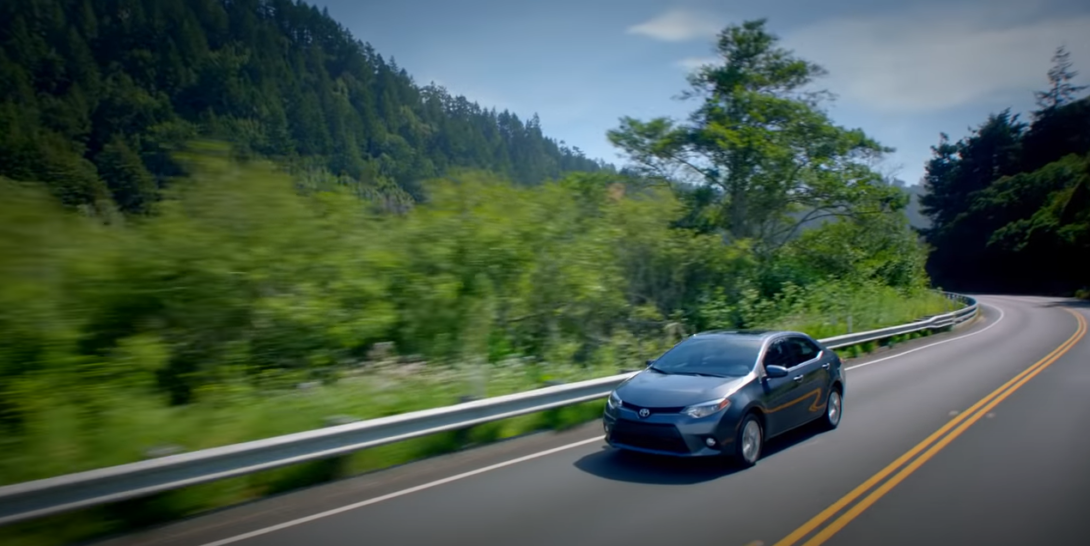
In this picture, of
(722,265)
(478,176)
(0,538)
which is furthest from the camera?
(722,265)

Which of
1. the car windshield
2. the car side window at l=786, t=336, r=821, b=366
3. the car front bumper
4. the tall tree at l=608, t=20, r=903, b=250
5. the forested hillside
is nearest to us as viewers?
the car front bumper

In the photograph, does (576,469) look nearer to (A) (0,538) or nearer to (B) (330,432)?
(B) (330,432)

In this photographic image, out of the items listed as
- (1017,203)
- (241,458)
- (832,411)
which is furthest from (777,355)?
(1017,203)

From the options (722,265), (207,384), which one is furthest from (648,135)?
(207,384)

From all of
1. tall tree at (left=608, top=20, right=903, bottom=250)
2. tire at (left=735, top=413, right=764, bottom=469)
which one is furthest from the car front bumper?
tall tree at (left=608, top=20, right=903, bottom=250)

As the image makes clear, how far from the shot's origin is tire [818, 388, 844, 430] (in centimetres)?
1038

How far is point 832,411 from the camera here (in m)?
10.6

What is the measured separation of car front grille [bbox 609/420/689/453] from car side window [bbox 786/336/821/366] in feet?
9.11

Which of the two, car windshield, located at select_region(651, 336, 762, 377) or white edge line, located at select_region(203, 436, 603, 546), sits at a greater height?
car windshield, located at select_region(651, 336, 762, 377)

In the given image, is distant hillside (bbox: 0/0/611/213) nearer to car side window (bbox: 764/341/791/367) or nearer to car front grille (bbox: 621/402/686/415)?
car front grille (bbox: 621/402/686/415)

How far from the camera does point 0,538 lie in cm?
590

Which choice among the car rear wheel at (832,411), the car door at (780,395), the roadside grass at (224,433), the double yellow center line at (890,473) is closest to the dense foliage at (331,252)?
the roadside grass at (224,433)

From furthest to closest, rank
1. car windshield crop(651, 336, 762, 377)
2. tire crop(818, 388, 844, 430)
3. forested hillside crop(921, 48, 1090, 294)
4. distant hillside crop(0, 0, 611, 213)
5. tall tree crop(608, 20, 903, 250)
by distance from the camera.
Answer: forested hillside crop(921, 48, 1090, 294) → tall tree crop(608, 20, 903, 250) → distant hillside crop(0, 0, 611, 213) → tire crop(818, 388, 844, 430) → car windshield crop(651, 336, 762, 377)

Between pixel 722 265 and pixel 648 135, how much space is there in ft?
25.7
